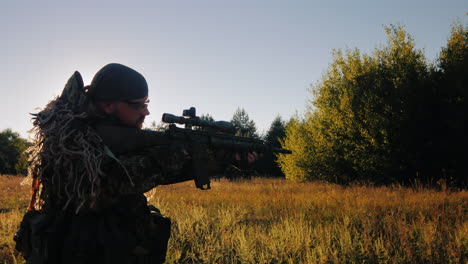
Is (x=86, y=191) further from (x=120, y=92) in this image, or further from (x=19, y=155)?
(x=19, y=155)

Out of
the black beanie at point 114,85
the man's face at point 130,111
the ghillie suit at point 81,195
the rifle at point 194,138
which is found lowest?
the ghillie suit at point 81,195

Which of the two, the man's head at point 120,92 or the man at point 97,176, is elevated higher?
the man's head at point 120,92

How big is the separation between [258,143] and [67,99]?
2.05 m

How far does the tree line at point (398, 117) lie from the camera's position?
16891 millimetres

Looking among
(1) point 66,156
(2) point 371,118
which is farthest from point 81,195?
(2) point 371,118

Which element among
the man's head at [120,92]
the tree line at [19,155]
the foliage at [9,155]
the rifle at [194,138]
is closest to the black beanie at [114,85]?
the man's head at [120,92]

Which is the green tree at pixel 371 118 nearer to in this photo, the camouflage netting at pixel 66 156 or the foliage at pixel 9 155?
the camouflage netting at pixel 66 156

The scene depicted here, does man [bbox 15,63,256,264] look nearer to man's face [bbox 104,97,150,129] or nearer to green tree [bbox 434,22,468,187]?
man's face [bbox 104,97,150,129]

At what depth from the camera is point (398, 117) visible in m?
17.1

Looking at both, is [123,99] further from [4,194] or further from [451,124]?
[451,124]

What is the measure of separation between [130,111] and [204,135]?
0.89 meters

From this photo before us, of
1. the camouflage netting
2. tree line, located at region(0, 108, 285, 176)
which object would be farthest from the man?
tree line, located at region(0, 108, 285, 176)

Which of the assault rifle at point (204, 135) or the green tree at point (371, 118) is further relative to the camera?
the green tree at point (371, 118)

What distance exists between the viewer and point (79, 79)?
7.93ft
